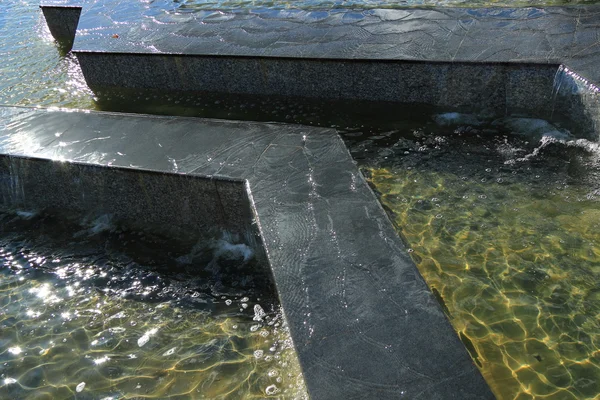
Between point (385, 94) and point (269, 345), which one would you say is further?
point (385, 94)

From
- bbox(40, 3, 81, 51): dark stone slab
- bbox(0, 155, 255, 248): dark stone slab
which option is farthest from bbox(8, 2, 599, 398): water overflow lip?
bbox(40, 3, 81, 51): dark stone slab

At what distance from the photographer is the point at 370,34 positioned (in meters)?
6.00

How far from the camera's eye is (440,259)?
3.72m

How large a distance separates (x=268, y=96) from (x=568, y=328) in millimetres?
4182

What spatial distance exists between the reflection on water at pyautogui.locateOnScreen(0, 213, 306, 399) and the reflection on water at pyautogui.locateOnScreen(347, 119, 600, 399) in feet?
3.97

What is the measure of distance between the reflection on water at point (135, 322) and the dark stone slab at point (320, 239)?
17.2 inches

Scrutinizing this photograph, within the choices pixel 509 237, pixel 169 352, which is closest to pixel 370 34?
pixel 509 237

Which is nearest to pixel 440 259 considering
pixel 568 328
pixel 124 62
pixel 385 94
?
pixel 568 328

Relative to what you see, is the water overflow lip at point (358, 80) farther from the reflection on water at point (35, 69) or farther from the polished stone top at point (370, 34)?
the reflection on water at point (35, 69)

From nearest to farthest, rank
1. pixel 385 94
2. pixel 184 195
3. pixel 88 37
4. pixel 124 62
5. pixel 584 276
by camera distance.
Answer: pixel 584 276 < pixel 184 195 < pixel 385 94 < pixel 124 62 < pixel 88 37

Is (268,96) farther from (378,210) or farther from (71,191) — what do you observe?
(378,210)

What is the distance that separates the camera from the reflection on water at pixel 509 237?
300cm

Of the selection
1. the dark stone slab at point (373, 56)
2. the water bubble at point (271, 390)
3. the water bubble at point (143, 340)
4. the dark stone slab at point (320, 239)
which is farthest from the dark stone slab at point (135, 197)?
the dark stone slab at point (373, 56)

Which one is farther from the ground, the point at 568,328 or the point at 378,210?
the point at 378,210
